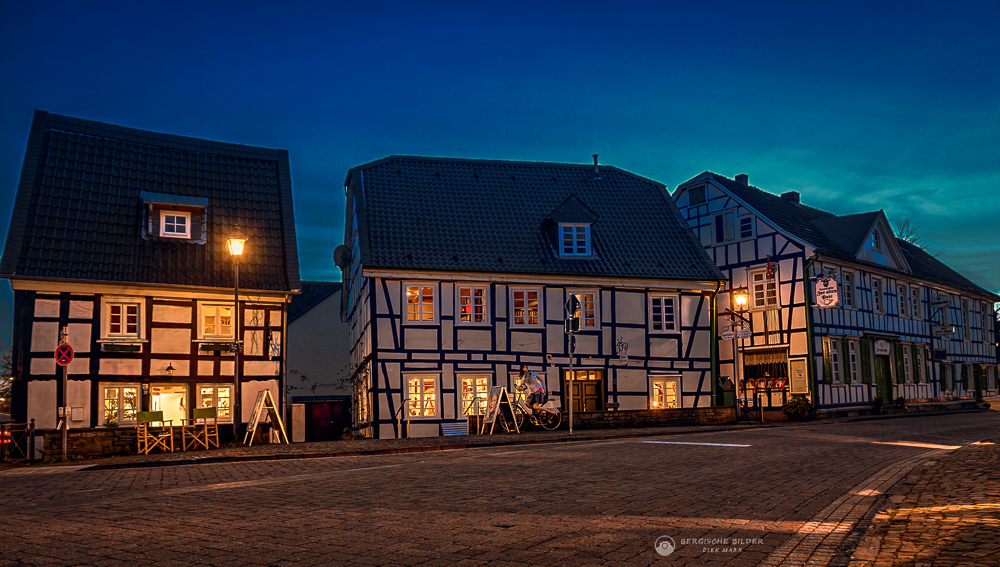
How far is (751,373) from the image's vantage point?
124ft

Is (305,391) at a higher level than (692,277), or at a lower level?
lower

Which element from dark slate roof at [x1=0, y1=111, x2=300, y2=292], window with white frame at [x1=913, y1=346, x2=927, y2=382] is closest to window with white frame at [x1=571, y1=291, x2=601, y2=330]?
dark slate roof at [x1=0, y1=111, x2=300, y2=292]

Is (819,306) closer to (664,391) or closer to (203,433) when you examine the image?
(664,391)

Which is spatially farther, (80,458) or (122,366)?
(122,366)

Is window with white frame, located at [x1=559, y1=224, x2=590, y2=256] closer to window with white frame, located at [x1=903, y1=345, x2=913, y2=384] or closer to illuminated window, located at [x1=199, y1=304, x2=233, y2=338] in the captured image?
illuminated window, located at [x1=199, y1=304, x2=233, y2=338]

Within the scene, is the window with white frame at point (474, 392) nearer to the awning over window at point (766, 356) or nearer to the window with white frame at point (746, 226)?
the awning over window at point (766, 356)

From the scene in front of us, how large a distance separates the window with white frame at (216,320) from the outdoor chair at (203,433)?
3.20 metres

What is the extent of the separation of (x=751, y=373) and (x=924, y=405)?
10463 mm

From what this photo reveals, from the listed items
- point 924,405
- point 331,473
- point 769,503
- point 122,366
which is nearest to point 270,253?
point 122,366

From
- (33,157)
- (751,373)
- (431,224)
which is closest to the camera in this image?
(33,157)

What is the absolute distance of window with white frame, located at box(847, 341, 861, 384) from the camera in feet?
122

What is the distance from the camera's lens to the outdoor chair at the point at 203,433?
71.5 feet

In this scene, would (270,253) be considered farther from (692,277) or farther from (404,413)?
(692,277)

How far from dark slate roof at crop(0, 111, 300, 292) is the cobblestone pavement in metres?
8.50
